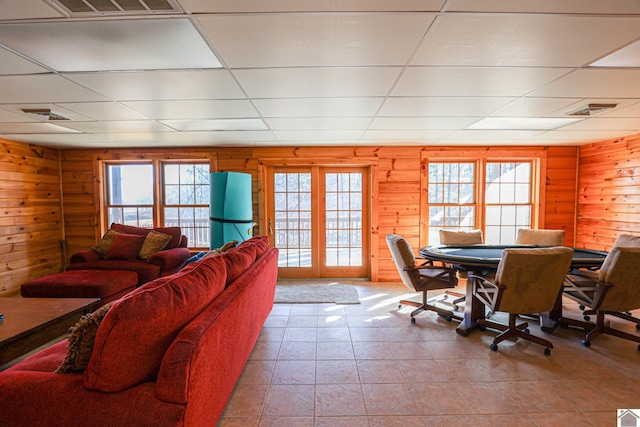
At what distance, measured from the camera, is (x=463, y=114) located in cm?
304

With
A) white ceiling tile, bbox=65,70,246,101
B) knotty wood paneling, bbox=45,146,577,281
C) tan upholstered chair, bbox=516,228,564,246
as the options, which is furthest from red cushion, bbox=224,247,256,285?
tan upholstered chair, bbox=516,228,564,246

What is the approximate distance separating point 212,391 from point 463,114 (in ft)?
10.6

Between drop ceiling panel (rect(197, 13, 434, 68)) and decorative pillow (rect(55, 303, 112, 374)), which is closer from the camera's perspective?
decorative pillow (rect(55, 303, 112, 374))

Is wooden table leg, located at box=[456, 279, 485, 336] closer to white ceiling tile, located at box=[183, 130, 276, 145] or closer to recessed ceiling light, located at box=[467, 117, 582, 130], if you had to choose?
recessed ceiling light, located at box=[467, 117, 582, 130]

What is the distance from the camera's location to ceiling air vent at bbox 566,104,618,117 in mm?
2732

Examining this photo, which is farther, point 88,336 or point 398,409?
point 398,409

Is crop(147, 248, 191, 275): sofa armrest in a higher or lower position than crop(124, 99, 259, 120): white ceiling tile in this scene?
lower

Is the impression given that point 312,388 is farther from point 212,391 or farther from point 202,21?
point 202,21

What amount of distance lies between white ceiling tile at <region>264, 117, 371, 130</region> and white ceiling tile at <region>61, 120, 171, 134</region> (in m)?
1.38

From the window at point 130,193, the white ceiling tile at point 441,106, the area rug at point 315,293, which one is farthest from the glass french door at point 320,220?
the window at point 130,193

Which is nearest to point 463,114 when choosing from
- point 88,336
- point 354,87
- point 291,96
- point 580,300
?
point 354,87

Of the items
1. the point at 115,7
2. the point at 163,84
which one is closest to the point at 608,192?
the point at 163,84

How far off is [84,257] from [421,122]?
4.65m

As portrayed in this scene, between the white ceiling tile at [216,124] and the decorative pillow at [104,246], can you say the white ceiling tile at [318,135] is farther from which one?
the decorative pillow at [104,246]
